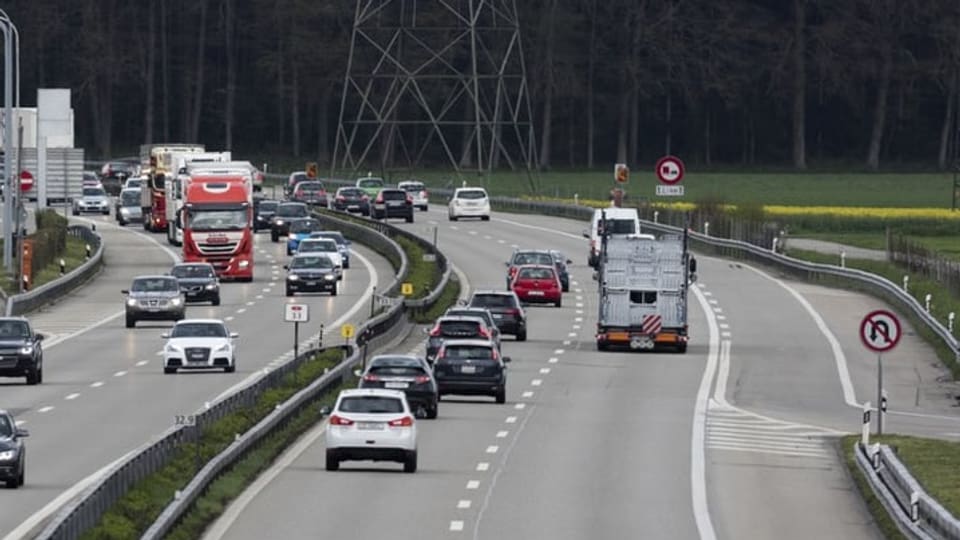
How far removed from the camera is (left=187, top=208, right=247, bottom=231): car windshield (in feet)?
266

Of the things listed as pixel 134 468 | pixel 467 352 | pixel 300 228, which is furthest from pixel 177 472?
pixel 300 228

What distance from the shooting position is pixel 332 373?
50219mm

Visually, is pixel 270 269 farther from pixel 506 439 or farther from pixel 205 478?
pixel 205 478

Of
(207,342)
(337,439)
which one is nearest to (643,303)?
(207,342)

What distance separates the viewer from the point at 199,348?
5456 centimetres

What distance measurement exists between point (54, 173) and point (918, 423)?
202 feet

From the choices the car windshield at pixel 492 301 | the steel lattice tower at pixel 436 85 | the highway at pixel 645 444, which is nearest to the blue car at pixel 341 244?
the highway at pixel 645 444

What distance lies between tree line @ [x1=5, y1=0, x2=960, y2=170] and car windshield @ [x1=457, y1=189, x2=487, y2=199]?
52.8 metres

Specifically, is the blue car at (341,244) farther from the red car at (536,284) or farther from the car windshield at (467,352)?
the car windshield at (467,352)

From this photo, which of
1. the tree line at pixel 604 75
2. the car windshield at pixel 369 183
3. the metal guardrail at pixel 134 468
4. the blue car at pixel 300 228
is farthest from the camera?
the tree line at pixel 604 75

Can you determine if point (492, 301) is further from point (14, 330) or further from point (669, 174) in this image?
point (14, 330)

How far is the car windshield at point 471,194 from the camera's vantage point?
113m

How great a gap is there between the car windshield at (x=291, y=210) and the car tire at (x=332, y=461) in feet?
213

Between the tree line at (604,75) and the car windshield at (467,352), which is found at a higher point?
the tree line at (604,75)
